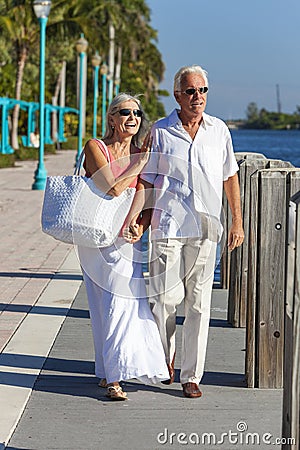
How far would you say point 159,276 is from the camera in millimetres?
5613

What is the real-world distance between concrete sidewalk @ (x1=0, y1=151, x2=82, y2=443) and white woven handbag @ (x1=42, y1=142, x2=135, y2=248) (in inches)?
38.6

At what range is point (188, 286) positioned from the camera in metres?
5.63

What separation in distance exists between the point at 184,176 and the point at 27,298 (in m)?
3.44

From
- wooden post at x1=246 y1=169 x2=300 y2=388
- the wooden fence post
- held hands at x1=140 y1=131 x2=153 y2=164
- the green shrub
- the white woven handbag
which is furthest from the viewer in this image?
the green shrub

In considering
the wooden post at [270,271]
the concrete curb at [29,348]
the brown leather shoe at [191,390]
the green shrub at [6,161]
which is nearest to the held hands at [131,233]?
the wooden post at [270,271]

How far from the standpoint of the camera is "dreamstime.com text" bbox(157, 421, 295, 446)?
186 inches

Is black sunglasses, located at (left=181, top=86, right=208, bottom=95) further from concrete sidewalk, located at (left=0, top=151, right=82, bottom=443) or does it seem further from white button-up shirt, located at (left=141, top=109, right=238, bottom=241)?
concrete sidewalk, located at (left=0, top=151, right=82, bottom=443)

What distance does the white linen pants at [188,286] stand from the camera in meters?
5.55

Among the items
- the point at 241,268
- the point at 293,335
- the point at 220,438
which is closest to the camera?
the point at 293,335

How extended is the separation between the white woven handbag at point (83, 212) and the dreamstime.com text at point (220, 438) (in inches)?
46.4

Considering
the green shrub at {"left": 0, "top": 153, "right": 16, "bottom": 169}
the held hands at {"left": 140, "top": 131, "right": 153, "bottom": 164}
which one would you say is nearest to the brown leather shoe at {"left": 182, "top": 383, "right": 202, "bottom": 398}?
the held hands at {"left": 140, "top": 131, "right": 153, "bottom": 164}

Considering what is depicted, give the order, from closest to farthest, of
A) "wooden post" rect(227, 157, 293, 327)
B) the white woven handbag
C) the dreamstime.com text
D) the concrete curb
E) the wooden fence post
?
the dreamstime.com text
the concrete curb
the white woven handbag
"wooden post" rect(227, 157, 293, 327)
the wooden fence post

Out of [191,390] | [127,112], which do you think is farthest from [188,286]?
[127,112]

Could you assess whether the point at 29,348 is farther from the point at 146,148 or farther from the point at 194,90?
the point at 194,90
